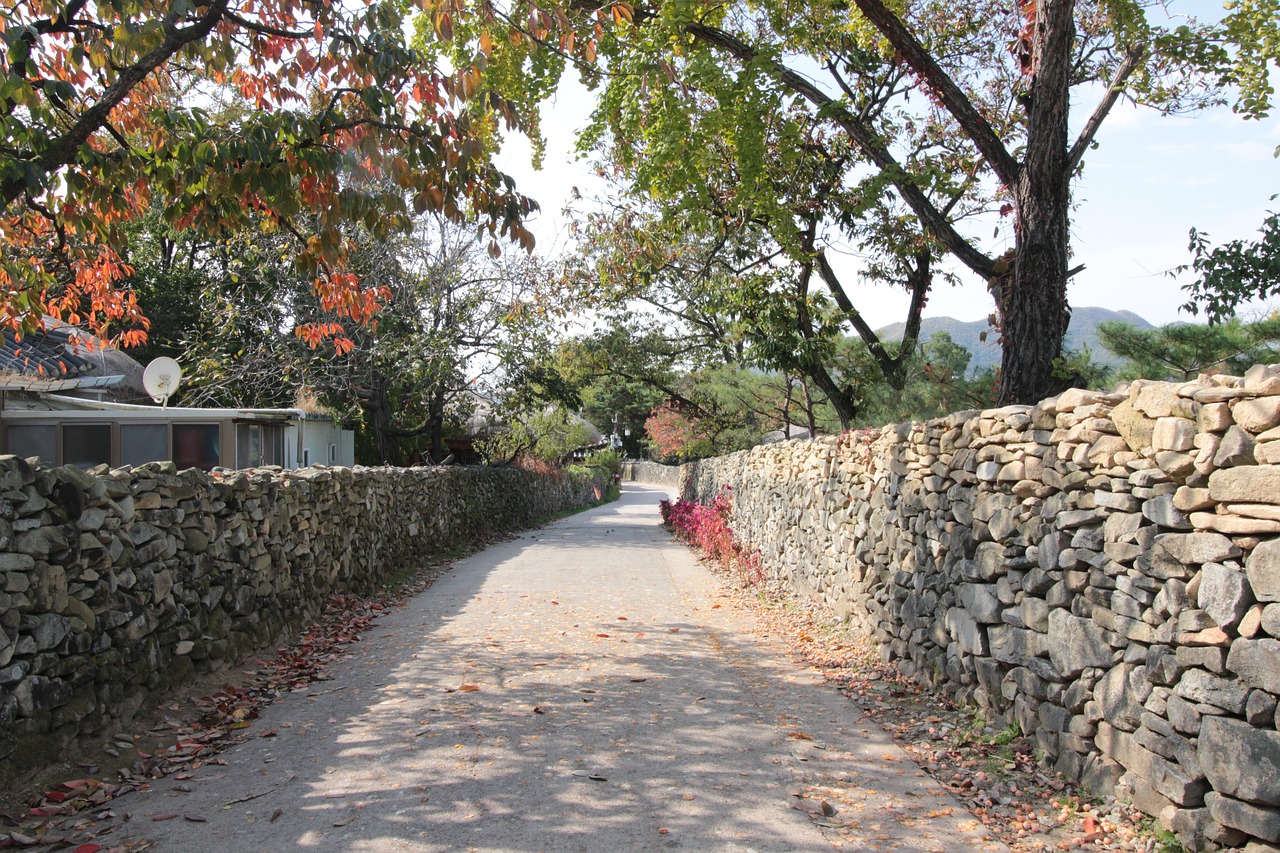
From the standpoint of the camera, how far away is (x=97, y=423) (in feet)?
39.3

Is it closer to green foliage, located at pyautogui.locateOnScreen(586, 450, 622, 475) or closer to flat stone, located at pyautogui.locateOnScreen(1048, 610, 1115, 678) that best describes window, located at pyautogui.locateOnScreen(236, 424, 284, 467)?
flat stone, located at pyautogui.locateOnScreen(1048, 610, 1115, 678)

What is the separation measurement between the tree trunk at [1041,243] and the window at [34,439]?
11.6m

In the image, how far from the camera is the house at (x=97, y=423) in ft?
38.0

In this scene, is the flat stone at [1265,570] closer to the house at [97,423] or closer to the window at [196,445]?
the house at [97,423]

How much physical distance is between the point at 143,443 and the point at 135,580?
25.9 feet

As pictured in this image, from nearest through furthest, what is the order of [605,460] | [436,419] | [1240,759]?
[1240,759] → [436,419] → [605,460]

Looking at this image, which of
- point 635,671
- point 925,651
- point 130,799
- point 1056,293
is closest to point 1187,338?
point 1056,293

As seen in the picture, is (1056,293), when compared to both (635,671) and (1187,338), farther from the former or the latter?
(635,671)

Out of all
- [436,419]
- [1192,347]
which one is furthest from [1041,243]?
[436,419]

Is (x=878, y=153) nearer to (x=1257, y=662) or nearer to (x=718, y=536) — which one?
(x=718, y=536)

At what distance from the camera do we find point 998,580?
5.50 metres

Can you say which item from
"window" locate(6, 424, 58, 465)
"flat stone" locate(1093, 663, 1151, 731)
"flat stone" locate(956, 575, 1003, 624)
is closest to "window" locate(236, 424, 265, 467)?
"window" locate(6, 424, 58, 465)

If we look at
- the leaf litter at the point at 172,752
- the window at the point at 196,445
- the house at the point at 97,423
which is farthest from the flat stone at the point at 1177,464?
the window at the point at 196,445

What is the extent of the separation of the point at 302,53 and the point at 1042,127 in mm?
6745
